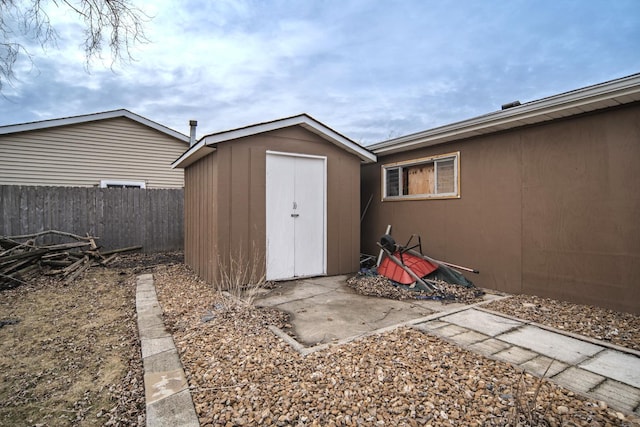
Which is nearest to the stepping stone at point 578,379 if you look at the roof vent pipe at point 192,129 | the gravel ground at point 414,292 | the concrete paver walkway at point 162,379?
the gravel ground at point 414,292

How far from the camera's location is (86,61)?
14.7 ft

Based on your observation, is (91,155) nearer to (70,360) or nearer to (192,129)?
(192,129)

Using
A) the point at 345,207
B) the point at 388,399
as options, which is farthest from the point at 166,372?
the point at 345,207

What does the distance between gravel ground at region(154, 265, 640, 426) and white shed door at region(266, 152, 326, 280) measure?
2304 millimetres

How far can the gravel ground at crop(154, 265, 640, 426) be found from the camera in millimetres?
1793

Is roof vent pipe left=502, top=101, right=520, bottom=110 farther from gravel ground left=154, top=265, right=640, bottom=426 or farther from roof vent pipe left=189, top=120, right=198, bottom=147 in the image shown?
roof vent pipe left=189, top=120, right=198, bottom=147

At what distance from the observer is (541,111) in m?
4.11

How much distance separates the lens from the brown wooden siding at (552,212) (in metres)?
3.71

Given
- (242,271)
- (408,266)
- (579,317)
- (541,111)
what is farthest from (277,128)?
(579,317)

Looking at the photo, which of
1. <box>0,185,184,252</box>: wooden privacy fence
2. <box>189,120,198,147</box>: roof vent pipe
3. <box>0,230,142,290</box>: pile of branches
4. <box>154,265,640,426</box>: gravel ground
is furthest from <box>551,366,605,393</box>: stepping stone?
<box>189,120,198,147</box>: roof vent pipe

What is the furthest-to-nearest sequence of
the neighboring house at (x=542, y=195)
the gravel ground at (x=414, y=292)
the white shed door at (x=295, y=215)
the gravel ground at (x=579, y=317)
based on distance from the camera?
the white shed door at (x=295, y=215) → the gravel ground at (x=414, y=292) → the neighboring house at (x=542, y=195) → the gravel ground at (x=579, y=317)

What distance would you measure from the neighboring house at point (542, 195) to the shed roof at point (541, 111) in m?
0.01

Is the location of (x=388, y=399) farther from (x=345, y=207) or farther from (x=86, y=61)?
(x=86, y=61)

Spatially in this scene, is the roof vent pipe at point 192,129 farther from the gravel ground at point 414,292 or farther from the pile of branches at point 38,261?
the gravel ground at point 414,292
